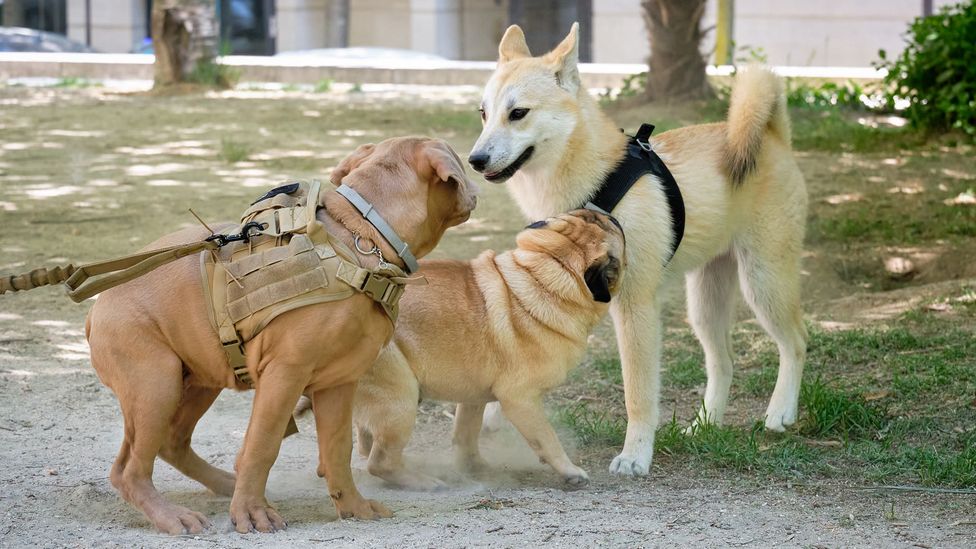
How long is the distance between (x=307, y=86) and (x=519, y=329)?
1471 centimetres

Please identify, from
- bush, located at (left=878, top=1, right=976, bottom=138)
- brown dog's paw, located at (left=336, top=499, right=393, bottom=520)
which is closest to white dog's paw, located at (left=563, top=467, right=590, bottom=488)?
brown dog's paw, located at (left=336, top=499, right=393, bottom=520)

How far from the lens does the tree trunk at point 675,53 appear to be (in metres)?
13.5

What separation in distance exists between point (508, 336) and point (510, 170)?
856 mm

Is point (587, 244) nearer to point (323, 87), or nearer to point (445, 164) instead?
point (445, 164)

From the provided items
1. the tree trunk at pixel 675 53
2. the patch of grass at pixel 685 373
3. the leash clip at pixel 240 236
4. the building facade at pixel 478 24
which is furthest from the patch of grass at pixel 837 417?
the building facade at pixel 478 24

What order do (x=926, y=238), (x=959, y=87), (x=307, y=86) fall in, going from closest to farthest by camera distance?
(x=926, y=238) → (x=959, y=87) → (x=307, y=86)

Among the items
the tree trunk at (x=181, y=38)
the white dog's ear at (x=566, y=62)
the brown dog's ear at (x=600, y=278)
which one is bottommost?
the brown dog's ear at (x=600, y=278)

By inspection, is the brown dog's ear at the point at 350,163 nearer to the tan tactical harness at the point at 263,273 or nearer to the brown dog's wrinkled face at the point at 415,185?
the brown dog's wrinkled face at the point at 415,185

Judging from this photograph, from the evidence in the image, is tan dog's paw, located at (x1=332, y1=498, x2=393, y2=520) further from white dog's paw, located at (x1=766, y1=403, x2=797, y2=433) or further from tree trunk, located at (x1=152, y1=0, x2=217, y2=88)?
tree trunk, located at (x1=152, y1=0, x2=217, y2=88)

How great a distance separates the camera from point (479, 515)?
416 centimetres

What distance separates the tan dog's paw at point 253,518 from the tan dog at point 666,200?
1.64m

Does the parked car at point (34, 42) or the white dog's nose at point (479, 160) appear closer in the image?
the white dog's nose at point (479, 160)

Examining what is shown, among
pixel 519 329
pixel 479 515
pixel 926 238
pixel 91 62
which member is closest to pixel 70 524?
pixel 479 515

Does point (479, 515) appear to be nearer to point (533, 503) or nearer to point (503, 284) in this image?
point (533, 503)
